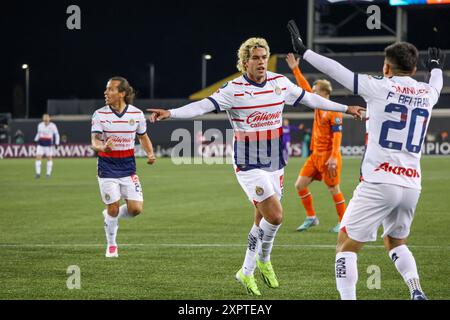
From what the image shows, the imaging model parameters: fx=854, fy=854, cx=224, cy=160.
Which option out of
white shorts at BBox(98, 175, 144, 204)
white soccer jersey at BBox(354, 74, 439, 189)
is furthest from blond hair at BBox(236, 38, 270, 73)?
white shorts at BBox(98, 175, 144, 204)

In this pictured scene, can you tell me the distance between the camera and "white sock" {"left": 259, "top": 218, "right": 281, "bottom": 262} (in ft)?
29.7

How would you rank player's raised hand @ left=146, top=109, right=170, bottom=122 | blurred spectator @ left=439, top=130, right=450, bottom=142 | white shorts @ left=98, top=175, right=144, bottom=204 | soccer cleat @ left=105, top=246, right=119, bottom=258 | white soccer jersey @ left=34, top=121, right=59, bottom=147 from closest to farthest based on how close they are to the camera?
player's raised hand @ left=146, top=109, right=170, bottom=122
soccer cleat @ left=105, top=246, right=119, bottom=258
white shorts @ left=98, top=175, right=144, bottom=204
white soccer jersey @ left=34, top=121, right=59, bottom=147
blurred spectator @ left=439, top=130, right=450, bottom=142

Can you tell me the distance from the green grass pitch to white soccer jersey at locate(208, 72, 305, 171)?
1378mm

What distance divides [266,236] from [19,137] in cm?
5354

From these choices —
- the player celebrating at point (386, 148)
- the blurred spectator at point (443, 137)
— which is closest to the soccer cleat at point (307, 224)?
the player celebrating at point (386, 148)

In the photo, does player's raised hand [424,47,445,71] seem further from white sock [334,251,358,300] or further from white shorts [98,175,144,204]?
white shorts [98,175,144,204]

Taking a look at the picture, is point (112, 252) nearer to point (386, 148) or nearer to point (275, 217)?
point (275, 217)

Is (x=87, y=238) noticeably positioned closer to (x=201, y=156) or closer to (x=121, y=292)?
(x=121, y=292)

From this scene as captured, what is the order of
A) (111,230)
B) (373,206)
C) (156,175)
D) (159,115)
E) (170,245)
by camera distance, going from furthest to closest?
1. (156,175)
2. (170,245)
3. (111,230)
4. (159,115)
5. (373,206)

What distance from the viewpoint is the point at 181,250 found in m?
12.1

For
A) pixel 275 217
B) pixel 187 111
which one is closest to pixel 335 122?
pixel 275 217

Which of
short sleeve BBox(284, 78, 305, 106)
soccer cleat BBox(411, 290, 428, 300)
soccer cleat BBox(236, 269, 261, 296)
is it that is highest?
short sleeve BBox(284, 78, 305, 106)

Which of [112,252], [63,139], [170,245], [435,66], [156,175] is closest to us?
[435,66]

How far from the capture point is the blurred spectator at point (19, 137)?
60.2m
